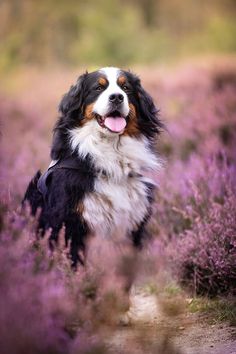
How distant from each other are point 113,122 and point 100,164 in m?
0.34

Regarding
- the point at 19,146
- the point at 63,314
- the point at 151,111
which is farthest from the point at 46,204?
the point at 19,146

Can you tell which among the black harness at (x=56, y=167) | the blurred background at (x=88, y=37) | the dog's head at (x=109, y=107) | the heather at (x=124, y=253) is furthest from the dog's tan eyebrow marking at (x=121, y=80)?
the blurred background at (x=88, y=37)

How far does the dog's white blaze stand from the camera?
4383 millimetres

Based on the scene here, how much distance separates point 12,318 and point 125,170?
209cm

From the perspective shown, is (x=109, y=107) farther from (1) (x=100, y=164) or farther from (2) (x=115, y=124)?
(1) (x=100, y=164)

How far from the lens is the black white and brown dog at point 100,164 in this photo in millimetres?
4102

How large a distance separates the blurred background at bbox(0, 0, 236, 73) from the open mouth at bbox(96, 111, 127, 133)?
12802 mm

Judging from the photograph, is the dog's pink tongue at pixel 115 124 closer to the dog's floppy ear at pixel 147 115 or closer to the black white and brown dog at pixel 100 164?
the black white and brown dog at pixel 100 164

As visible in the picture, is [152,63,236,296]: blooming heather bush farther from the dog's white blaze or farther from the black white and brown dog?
the dog's white blaze

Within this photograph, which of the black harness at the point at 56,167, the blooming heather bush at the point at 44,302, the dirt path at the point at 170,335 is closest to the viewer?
the blooming heather bush at the point at 44,302

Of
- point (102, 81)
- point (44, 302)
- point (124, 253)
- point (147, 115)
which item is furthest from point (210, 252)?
point (44, 302)

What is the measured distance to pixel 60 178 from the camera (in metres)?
4.13

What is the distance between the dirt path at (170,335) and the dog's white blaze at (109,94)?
1.43 metres

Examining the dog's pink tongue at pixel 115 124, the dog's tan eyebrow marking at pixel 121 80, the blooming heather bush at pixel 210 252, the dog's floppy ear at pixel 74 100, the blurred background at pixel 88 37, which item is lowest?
the blooming heather bush at pixel 210 252
